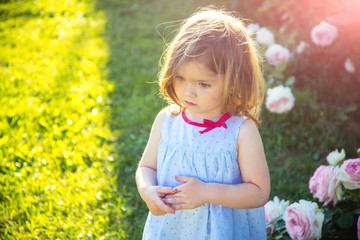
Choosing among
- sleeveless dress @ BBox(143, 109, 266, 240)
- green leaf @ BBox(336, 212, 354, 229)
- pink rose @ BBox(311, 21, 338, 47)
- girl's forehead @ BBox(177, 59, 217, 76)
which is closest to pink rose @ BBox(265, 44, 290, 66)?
pink rose @ BBox(311, 21, 338, 47)

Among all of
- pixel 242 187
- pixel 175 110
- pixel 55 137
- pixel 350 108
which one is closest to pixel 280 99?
pixel 350 108

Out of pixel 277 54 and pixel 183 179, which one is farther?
pixel 277 54

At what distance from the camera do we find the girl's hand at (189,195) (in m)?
1.42

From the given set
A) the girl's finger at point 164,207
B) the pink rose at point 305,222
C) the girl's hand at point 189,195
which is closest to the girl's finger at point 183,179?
the girl's hand at point 189,195

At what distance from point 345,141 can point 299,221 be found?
1167 mm

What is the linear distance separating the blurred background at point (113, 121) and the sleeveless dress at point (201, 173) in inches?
23.9

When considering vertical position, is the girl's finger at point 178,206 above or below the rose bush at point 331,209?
above

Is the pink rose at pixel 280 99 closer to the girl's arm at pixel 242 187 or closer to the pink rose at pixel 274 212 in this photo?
the pink rose at pixel 274 212

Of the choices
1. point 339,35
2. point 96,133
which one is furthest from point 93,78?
point 339,35

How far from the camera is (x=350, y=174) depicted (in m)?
1.70

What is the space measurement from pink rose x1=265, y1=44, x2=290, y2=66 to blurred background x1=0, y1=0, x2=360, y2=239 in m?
0.01

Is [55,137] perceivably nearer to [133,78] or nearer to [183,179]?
[133,78]

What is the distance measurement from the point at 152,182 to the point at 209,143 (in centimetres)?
30

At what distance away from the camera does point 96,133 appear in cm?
307
